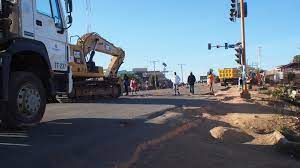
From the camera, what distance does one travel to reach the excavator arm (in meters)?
26.9

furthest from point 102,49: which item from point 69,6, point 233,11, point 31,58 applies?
point 31,58

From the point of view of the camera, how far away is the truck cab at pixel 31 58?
10.3 metres

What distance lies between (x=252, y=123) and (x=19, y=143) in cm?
862

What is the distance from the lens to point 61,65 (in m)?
13.0

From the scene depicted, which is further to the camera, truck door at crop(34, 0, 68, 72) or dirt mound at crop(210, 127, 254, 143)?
dirt mound at crop(210, 127, 254, 143)

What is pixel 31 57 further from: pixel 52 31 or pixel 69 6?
pixel 69 6

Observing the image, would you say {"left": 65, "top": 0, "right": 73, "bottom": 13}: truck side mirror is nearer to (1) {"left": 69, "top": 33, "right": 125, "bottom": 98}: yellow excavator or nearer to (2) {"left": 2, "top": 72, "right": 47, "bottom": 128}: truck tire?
(2) {"left": 2, "top": 72, "right": 47, "bottom": 128}: truck tire

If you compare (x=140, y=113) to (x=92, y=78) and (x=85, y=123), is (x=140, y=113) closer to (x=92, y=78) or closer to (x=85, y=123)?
(x=85, y=123)

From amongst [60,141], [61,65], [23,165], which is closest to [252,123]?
[61,65]

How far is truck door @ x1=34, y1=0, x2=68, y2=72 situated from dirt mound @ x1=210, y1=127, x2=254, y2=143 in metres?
4.08

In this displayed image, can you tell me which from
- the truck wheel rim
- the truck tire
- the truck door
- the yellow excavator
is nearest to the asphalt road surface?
the truck tire

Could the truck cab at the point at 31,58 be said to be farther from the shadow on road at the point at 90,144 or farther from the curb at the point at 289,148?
the curb at the point at 289,148

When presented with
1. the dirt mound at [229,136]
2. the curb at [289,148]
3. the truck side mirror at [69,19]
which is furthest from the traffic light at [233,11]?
the curb at [289,148]

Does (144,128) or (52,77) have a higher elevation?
(52,77)
